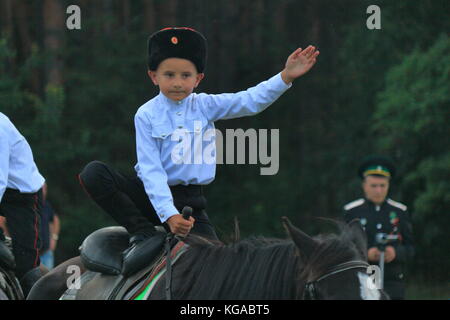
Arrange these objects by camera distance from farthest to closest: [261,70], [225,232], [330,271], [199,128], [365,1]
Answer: [261,70] → [365,1] → [199,128] → [225,232] → [330,271]

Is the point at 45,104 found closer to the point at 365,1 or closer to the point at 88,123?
the point at 88,123

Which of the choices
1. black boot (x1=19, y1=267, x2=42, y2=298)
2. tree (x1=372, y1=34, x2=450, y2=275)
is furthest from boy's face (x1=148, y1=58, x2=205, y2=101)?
tree (x1=372, y1=34, x2=450, y2=275)

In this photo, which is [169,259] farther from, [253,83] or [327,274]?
[253,83]

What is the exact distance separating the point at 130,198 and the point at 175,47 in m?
0.70

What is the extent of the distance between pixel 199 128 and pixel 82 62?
1084 centimetres

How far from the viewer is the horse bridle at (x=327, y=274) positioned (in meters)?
3.05

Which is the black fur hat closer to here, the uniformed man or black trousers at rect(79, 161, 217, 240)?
black trousers at rect(79, 161, 217, 240)

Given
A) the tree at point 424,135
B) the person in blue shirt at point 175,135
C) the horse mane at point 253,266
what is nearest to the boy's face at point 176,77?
the person in blue shirt at point 175,135

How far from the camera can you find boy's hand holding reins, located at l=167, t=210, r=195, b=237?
345 centimetres

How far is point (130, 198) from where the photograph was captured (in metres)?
3.88

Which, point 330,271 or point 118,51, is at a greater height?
point 118,51

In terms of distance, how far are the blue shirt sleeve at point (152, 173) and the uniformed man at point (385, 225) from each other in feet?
10.4
